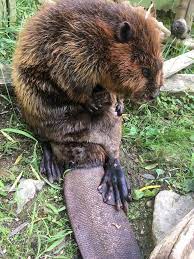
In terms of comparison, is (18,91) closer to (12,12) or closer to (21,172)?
(21,172)

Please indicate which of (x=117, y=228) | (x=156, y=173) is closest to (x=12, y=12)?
(x=156, y=173)

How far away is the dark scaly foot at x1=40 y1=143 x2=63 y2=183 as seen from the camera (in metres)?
3.29

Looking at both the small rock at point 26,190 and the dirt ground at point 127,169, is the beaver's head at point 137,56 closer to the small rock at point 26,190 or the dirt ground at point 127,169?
the dirt ground at point 127,169

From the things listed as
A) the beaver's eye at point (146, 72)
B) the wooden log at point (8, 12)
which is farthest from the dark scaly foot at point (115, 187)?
the wooden log at point (8, 12)

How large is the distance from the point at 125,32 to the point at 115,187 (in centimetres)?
94

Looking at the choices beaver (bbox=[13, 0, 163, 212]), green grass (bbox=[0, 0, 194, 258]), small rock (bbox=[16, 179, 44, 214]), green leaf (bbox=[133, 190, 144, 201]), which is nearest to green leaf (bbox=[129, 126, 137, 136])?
green grass (bbox=[0, 0, 194, 258])

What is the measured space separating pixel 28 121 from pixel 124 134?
69 centimetres

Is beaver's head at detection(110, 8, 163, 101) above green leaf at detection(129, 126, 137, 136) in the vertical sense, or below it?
above

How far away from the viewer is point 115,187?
323 centimetres

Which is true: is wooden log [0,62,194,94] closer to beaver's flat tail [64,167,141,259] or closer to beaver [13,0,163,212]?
beaver [13,0,163,212]

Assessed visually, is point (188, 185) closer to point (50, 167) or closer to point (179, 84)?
point (50, 167)

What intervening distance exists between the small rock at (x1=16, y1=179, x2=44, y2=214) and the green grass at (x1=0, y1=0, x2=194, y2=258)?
33mm

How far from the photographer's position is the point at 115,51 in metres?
2.95

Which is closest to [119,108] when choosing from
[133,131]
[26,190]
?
[133,131]
